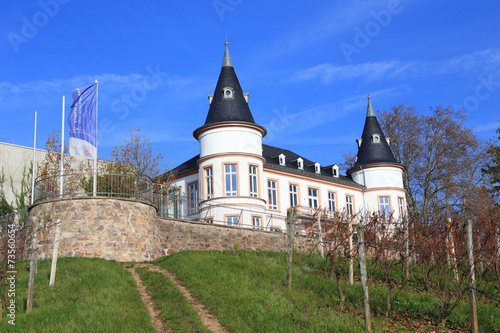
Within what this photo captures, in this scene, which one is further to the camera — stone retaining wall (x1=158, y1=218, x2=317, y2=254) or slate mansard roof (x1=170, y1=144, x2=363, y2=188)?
slate mansard roof (x1=170, y1=144, x2=363, y2=188)

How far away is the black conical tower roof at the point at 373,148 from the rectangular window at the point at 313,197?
5.40 metres

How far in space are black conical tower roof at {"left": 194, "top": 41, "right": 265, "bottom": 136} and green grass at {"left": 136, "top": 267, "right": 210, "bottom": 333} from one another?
15.6 m

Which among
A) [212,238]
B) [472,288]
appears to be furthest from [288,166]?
[472,288]

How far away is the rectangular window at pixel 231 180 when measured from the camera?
3075 centimetres

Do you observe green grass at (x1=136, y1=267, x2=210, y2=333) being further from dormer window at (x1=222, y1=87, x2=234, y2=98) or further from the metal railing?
dormer window at (x1=222, y1=87, x2=234, y2=98)

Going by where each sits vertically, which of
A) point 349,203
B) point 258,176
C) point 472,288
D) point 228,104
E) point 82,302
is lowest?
point 82,302

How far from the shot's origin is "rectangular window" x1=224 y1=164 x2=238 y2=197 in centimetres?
3075

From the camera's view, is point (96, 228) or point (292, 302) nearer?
point (292, 302)

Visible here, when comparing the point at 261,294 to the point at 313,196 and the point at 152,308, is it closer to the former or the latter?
the point at 152,308

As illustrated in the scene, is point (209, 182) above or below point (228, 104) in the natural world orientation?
below

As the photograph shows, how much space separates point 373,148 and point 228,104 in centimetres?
1425

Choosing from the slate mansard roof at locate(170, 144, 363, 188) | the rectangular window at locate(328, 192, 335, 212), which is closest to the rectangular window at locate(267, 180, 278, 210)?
the slate mansard roof at locate(170, 144, 363, 188)

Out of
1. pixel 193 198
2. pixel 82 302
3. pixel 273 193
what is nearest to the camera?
pixel 82 302

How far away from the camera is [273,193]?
35.4 m
